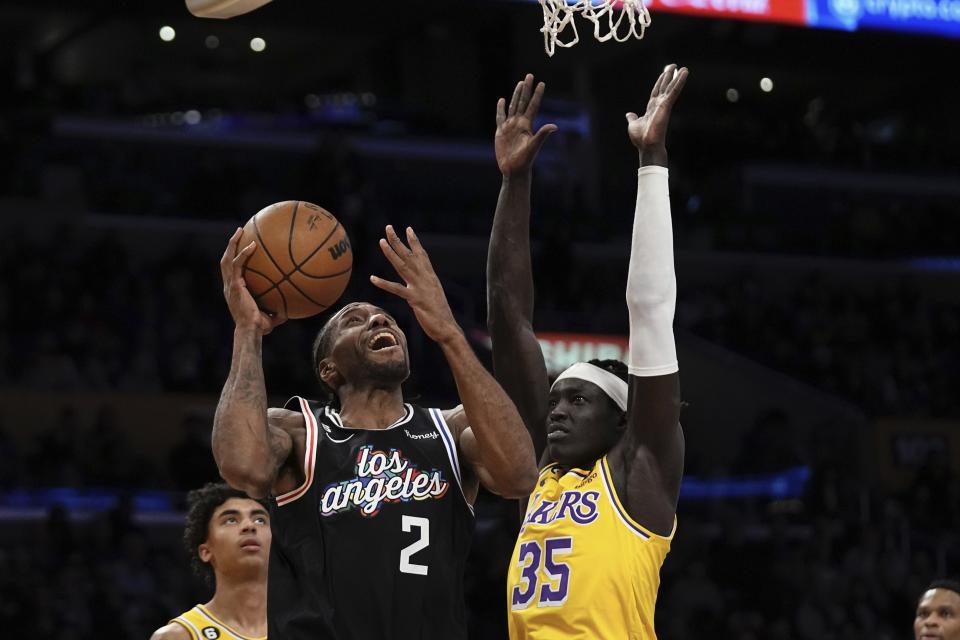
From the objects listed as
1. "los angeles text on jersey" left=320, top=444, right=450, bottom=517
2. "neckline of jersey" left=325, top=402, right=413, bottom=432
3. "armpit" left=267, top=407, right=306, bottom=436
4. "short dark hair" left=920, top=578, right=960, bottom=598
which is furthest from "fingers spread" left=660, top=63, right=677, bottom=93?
"short dark hair" left=920, top=578, right=960, bottom=598

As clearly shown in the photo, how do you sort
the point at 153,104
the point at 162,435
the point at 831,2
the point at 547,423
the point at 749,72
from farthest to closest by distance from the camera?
the point at 749,72 → the point at 153,104 → the point at 831,2 → the point at 162,435 → the point at 547,423

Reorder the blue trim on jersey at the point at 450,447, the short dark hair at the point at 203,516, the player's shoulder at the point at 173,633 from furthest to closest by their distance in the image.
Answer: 1. the short dark hair at the point at 203,516
2. the player's shoulder at the point at 173,633
3. the blue trim on jersey at the point at 450,447

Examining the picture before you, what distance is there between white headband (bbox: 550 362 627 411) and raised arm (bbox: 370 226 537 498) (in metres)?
0.70

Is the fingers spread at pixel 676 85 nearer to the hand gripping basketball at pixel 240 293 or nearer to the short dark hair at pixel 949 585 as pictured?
the hand gripping basketball at pixel 240 293

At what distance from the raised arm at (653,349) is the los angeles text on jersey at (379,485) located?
639 millimetres

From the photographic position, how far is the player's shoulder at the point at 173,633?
18.3 ft

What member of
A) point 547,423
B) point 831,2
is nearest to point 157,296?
point 831,2

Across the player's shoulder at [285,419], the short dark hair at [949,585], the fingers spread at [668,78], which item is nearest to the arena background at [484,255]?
the short dark hair at [949,585]

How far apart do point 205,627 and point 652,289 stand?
7.99 feet

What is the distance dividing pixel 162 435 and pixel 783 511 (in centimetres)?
602

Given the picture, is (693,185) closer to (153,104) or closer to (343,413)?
(153,104)

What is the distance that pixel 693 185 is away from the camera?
21641mm

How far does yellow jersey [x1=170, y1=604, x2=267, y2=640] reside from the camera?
5641 mm

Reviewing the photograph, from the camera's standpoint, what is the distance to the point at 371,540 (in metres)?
4.05
